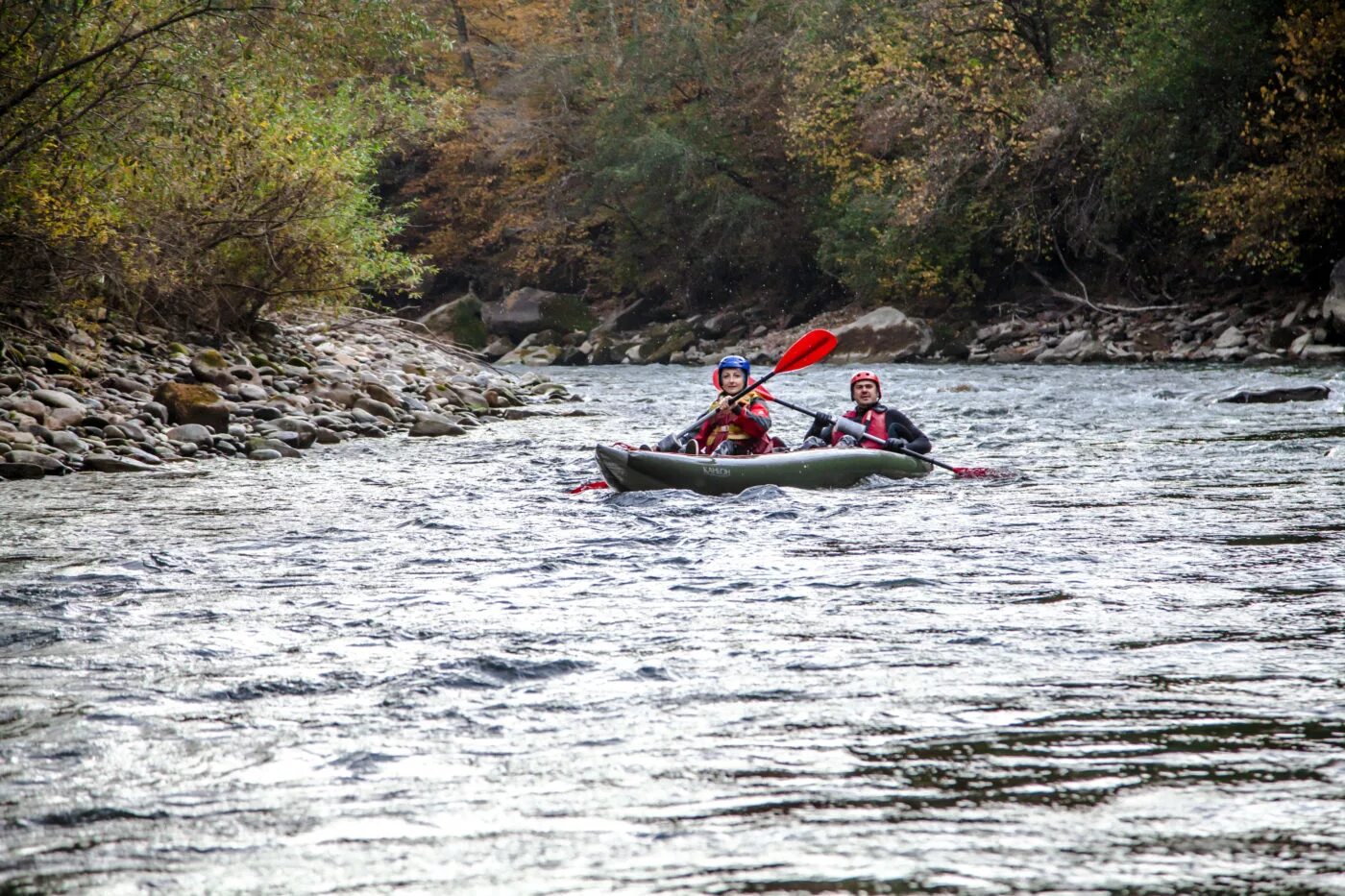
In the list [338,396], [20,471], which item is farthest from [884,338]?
[20,471]

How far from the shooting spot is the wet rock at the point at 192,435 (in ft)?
34.5

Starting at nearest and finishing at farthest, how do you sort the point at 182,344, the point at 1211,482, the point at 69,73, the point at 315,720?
the point at 315,720 → the point at 1211,482 → the point at 69,73 → the point at 182,344

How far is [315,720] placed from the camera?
139 inches

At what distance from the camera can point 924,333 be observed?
24297 mm

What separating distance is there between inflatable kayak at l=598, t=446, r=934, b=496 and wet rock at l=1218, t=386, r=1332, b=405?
20.4ft

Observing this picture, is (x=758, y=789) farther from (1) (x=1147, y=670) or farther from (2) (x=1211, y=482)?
(2) (x=1211, y=482)

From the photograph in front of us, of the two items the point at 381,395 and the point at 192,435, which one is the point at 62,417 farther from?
the point at 381,395

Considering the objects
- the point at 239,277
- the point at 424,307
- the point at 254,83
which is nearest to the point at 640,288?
the point at 424,307

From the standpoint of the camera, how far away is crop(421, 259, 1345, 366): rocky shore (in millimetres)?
19453

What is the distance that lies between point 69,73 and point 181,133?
1062 millimetres

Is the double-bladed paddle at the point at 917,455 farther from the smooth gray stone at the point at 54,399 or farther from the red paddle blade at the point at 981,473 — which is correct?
the smooth gray stone at the point at 54,399

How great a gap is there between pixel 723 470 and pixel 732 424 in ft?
3.03

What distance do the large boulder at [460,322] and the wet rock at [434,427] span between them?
16.5 m

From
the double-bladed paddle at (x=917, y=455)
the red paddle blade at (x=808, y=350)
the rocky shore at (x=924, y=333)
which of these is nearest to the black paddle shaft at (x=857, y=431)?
the double-bladed paddle at (x=917, y=455)
